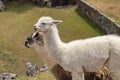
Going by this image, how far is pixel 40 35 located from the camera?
28.1 feet

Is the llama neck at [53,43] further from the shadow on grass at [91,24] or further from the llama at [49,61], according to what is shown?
the shadow on grass at [91,24]

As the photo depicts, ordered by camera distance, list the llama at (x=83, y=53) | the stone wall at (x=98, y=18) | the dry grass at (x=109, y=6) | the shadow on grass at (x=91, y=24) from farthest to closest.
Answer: the dry grass at (x=109, y=6), the shadow on grass at (x=91, y=24), the stone wall at (x=98, y=18), the llama at (x=83, y=53)

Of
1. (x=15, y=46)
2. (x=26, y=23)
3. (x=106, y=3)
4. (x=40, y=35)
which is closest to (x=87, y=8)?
(x=106, y=3)

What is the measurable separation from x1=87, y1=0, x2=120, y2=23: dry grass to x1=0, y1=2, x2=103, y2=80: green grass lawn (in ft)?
4.05

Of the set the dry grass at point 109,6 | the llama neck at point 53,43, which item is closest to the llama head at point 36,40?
the llama neck at point 53,43

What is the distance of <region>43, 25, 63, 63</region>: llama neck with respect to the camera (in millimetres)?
7508

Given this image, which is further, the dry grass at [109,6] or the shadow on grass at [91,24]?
the dry grass at [109,6]

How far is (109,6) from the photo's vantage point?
24406 mm

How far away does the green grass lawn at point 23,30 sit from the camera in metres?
19.8

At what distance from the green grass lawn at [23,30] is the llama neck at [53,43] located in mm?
11243

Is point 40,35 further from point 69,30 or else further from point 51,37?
point 69,30

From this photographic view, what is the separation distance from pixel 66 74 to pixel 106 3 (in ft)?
57.0

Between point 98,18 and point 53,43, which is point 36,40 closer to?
point 53,43

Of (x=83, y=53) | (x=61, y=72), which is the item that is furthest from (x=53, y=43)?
(x=61, y=72)
